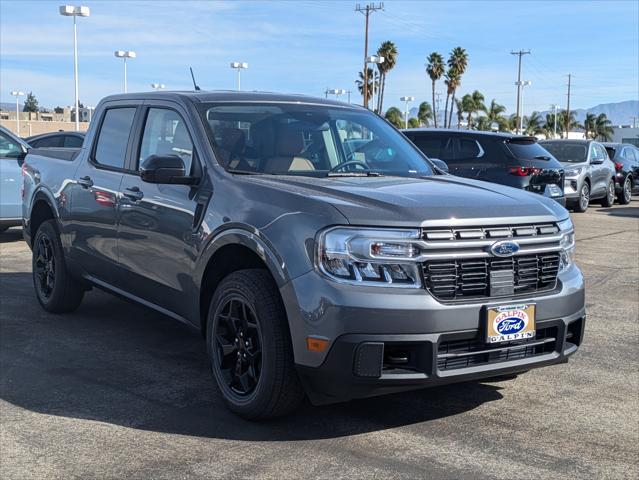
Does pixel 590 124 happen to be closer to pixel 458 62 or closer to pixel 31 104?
pixel 458 62

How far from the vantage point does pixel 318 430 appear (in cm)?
430

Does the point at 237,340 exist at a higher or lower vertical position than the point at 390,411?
higher

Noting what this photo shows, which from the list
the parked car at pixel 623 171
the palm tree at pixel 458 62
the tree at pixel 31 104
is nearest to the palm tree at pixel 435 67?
the palm tree at pixel 458 62

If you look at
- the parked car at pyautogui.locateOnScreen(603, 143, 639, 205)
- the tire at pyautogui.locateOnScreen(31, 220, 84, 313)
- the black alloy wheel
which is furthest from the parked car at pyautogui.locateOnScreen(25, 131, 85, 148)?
the parked car at pyautogui.locateOnScreen(603, 143, 639, 205)

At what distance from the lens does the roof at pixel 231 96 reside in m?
5.31

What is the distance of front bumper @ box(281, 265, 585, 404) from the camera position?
12.3 ft

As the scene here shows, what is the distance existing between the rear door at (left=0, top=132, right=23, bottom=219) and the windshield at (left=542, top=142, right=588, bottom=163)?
40.5 ft

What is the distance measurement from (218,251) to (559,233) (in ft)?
6.26

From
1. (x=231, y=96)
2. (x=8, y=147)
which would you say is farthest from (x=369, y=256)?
(x=8, y=147)

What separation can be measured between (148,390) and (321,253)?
1732mm

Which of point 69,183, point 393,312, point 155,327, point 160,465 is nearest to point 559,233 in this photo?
point 393,312

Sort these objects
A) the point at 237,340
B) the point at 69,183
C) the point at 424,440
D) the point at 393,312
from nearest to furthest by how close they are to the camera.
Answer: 1. the point at 393,312
2. the point at 424,440
3. the point at 237,340
4. the point at 69,183

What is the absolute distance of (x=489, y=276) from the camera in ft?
13.2

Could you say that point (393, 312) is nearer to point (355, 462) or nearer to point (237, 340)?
point (355, 462)
